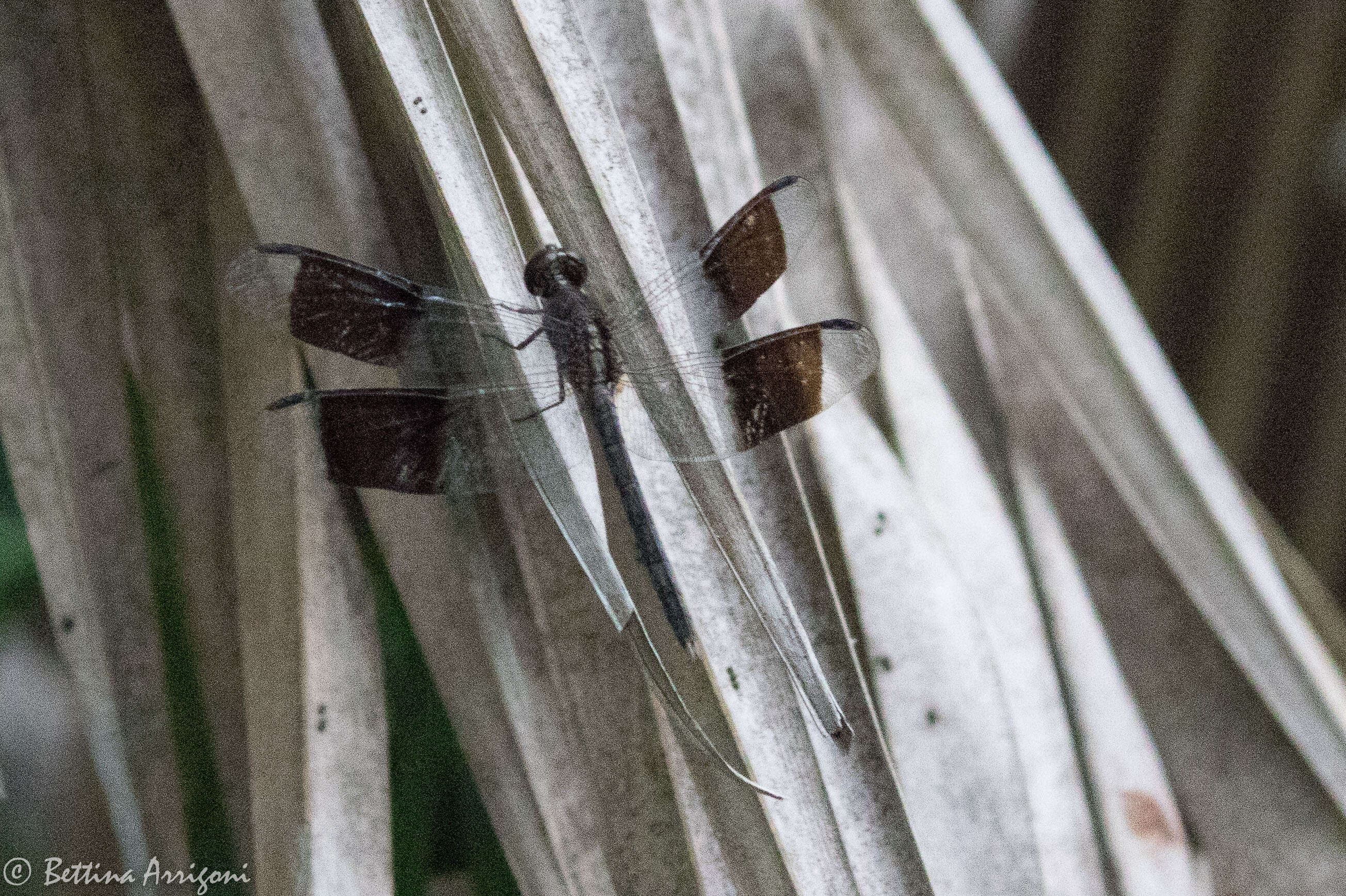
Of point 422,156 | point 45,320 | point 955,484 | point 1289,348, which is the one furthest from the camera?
point 1289,348

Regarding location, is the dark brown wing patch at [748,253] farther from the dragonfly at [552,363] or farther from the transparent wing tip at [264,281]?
the transparent wing tip at [264,281]

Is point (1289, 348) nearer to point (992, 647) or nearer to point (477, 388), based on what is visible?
point (992, 647)

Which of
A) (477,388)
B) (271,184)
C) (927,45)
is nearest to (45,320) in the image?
(271,184)

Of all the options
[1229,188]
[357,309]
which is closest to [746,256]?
[357,309]

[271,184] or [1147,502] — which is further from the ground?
[271,184]

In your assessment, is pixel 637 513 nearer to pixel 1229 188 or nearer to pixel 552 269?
pixel 552 269

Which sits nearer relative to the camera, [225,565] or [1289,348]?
[225,565]

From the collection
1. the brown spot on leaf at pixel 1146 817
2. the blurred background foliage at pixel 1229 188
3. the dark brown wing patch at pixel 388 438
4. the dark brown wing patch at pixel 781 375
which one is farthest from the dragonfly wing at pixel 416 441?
the blurred background foliage at pixel 1229 188
